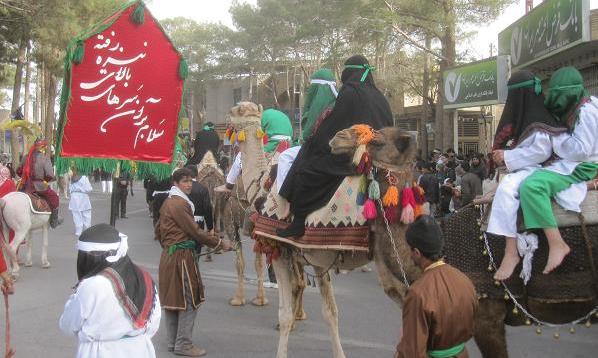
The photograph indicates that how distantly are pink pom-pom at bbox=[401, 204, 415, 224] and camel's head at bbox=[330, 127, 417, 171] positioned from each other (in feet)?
1.10

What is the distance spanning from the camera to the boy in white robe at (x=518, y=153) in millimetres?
4289

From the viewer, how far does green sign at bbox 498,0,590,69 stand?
39.8 ft

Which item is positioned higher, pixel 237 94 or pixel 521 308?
pixel 237 94

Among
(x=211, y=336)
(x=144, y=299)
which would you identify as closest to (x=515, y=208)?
(x=144, y=299)

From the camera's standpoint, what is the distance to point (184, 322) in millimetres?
6441

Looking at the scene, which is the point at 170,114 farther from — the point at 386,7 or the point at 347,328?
the point at 386,7

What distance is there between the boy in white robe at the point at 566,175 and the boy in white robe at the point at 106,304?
259 cm

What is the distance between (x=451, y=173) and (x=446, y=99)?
5.53m

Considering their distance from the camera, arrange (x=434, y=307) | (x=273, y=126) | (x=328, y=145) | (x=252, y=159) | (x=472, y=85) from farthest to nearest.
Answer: (x=472, y=85) < (x=273, y=126) < (x=252, y=159) < (x=328, y=145) < (x=434, y=307)

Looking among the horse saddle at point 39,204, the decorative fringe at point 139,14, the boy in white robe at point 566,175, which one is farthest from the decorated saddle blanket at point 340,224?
the horse saddle at point 39,204

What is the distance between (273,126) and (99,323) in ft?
16.4

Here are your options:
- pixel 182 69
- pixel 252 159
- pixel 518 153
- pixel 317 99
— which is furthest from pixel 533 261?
pixel 252 159

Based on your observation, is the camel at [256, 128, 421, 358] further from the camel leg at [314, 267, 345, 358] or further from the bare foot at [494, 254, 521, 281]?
the camel leg at [314, 267, 345, 358]

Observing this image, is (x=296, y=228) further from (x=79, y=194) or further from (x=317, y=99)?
(x=79, y=194)
